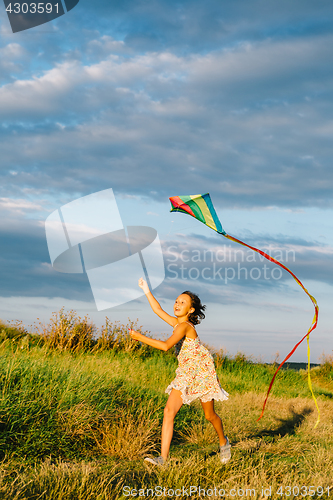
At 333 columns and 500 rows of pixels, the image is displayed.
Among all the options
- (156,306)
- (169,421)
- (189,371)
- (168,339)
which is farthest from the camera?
(156,306)

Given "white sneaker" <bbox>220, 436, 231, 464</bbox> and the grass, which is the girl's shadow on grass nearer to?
the grass

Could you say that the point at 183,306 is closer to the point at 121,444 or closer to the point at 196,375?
the point at 196,375

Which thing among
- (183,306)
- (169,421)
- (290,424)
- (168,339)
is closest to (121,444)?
(169,421)

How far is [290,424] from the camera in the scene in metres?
8.83

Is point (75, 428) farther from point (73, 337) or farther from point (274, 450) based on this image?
point (73, 337)

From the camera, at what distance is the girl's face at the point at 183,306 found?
5.23 m

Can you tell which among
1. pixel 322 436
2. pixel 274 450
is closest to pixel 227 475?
pixel 274 450

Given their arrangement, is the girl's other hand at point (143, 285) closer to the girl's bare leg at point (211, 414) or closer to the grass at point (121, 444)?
the girl's bare leg at point (211, 414)

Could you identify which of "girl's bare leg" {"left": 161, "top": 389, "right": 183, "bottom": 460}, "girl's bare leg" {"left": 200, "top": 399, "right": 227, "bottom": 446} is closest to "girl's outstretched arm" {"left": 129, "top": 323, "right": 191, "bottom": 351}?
"girl's bare leg" {"left": 161, "top": 389, "right": 183, "bottom": 460}

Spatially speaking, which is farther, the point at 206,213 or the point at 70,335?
the point at 70,335

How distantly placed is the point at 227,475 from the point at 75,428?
7.32 feet

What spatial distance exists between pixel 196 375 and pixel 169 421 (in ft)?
2.06

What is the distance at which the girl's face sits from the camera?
17.2ft

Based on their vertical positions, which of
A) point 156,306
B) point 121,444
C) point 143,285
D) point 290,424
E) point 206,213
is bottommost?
point 290,424
